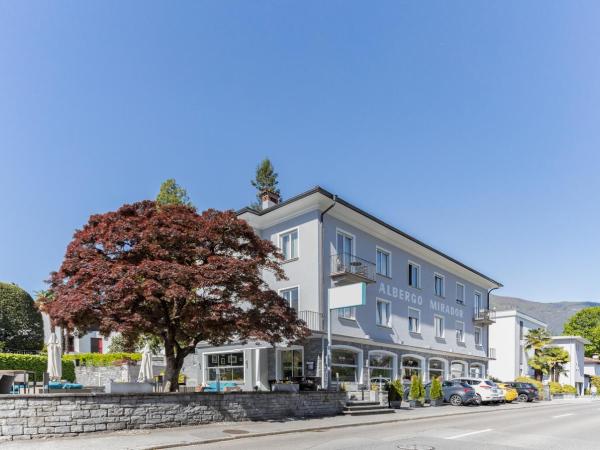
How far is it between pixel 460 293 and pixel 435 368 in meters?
7.20

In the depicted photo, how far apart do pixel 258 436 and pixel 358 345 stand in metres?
12.6

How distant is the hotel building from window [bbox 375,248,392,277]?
56 millimetres

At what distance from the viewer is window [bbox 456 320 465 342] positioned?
35444 millimetres

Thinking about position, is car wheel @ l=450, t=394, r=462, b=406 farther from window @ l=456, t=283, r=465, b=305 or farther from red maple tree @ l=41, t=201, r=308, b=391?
red maple tree @ l=41, t=201, r=308, b=391

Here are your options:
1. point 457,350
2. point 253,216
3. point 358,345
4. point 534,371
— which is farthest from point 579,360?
point 253,216

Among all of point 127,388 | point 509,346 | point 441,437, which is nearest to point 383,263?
point 441,437

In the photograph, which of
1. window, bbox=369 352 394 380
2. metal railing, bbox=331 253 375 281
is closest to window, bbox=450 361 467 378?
window, bbox=369 352 394 380

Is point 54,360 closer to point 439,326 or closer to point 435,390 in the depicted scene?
point 435,390

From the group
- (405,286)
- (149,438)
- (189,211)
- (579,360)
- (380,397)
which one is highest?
(189,211)

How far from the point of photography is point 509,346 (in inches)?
1964

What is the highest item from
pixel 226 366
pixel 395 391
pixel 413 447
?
pixel 413 447

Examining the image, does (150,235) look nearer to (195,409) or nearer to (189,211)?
(189,211)

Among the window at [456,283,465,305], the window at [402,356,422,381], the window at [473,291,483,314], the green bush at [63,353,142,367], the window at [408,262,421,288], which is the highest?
the window at [408,262,421,288]

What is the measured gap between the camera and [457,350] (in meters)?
34.9
